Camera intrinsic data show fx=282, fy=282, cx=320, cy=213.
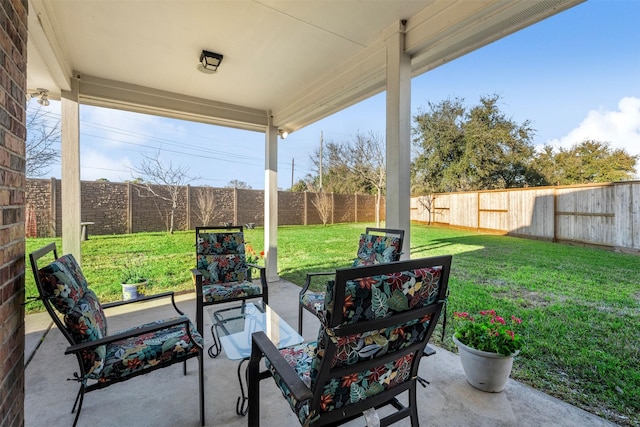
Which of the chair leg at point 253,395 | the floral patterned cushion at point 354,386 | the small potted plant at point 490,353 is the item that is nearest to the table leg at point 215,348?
the chair leg at point 253,395

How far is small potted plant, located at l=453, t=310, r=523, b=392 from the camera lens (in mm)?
1796

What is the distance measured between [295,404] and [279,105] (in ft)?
13.0

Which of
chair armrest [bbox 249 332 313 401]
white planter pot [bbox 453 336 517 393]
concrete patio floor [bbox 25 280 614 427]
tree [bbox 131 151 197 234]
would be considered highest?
tree [bbox 131 151 197 234]

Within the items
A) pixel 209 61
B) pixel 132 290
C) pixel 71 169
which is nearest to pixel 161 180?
pixel 71 169

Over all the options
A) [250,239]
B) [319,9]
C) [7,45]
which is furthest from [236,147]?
[7,45]

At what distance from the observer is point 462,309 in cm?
316

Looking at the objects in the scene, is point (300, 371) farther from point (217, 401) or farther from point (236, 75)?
point (236, 75)

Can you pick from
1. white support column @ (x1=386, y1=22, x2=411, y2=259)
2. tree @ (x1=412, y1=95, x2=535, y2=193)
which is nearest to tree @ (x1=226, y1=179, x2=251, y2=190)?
tree @ (x1=412, y1=95, x2=535, y2=193)

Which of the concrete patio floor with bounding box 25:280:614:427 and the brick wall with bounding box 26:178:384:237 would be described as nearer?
the concrete patio floor with bounding box 25:280:614:427

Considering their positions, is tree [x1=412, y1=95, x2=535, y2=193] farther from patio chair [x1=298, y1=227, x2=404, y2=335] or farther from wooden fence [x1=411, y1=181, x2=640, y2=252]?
patio chair [x1=298, y1=227, x2=404, y2=335]

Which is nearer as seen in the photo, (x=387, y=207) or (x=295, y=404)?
(x=295, y=404)

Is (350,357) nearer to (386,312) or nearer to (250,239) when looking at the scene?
(386,312)

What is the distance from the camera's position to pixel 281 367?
1.10 meters

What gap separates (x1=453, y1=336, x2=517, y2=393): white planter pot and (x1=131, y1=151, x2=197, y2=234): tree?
5.61 meters
